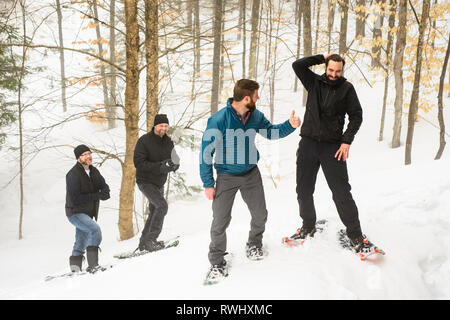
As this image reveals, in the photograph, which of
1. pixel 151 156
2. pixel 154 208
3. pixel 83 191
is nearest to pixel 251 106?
pixel 151 156

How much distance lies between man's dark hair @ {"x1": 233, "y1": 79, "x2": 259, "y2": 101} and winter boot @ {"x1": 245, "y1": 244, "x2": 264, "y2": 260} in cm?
167

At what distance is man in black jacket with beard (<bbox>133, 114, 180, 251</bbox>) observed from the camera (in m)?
4.85

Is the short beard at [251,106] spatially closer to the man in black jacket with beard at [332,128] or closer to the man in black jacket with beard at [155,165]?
the man in black jacket with beard at [332,128]

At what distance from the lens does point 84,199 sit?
4.85m

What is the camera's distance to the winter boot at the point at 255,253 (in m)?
3.38

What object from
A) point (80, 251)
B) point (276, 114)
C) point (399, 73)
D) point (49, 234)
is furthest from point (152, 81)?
point (276, 114)

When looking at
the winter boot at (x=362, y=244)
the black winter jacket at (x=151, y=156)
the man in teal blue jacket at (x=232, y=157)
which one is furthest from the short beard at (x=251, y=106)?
the black winter jacket at (x=151, y=156)

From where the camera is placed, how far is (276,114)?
1825 cm

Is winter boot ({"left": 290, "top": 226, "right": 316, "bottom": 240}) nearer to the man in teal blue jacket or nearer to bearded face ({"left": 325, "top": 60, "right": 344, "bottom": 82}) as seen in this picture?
the man in teal blue jacket

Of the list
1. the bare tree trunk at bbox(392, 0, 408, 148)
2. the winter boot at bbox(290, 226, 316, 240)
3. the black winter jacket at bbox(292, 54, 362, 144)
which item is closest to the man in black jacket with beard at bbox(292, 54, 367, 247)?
the black winter jacket at bbox(292, 54, 362, 144)

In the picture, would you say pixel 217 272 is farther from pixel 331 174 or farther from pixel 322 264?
pixel 331 174

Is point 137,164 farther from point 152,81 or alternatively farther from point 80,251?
point 152,81

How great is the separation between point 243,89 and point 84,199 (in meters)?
3.32
